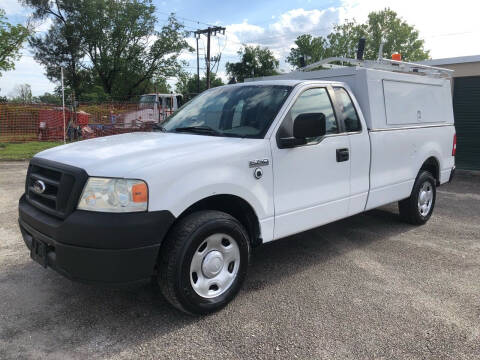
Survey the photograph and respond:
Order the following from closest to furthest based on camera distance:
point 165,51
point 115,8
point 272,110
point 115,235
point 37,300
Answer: point 115,235
point 37,300
point 272,110
point 115,8
point 165,51

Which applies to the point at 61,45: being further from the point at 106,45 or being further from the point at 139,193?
the point at 139,193

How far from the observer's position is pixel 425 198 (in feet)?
19.0

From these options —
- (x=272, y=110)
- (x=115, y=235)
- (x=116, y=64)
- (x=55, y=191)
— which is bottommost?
(x=115, y=235)

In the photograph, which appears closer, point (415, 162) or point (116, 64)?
point (415, 162)

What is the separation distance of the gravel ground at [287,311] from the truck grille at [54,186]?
2.51 feet

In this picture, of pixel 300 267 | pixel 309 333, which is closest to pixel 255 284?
pixel 300 267

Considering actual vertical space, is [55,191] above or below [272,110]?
below

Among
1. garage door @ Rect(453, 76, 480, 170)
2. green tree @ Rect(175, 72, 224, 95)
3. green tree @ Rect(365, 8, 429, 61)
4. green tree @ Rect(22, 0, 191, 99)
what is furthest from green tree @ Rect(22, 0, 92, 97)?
green tree @ Rect(365, 8, 429, 61)

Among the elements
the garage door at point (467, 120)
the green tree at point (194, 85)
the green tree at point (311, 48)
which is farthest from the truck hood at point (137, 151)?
the green tree at point (311, 48)

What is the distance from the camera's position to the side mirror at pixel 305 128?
11.4ft

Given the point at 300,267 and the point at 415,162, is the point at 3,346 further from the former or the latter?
the point at 415,162

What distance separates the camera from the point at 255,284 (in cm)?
379

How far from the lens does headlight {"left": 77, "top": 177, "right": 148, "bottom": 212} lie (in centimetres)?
269

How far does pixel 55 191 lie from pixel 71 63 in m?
39.4
